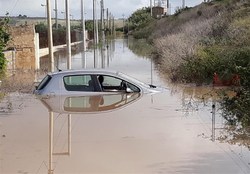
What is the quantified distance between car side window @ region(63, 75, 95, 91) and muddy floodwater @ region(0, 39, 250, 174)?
2.70ft

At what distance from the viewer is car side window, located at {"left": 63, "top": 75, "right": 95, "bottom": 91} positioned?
56.6 feet

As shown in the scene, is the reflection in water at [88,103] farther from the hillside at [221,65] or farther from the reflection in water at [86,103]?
the hillside at [221,65]

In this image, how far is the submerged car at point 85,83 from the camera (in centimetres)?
1717

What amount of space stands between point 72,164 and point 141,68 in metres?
24.2

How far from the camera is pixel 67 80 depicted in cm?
1736

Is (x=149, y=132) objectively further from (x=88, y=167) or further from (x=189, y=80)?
(x=189, y=80)

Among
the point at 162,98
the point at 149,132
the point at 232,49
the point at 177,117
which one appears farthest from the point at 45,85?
the point at 232,49

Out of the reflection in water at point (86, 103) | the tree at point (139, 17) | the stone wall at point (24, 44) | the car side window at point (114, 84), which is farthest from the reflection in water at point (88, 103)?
the tree at point (139, 17)

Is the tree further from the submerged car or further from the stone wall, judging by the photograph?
the submerged car

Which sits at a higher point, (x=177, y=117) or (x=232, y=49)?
(x=232, y=49)

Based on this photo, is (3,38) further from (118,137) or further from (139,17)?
(139,17)

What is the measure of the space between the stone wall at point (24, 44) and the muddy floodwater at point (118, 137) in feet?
53.9

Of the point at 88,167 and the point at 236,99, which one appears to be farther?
the point at 236,99

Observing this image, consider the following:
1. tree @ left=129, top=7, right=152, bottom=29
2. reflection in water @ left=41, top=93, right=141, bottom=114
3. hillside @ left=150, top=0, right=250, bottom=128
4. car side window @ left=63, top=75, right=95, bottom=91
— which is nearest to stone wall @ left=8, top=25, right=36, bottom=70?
hillside @ left=150, top=0, right=250, bottom=128
